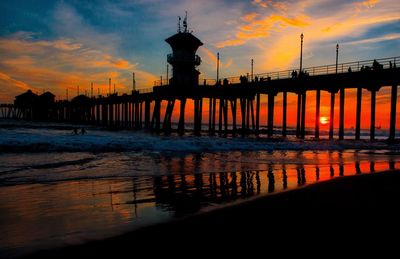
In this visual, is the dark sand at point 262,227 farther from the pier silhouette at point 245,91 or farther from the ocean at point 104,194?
the pier silhouette at point 245,91

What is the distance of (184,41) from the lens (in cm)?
4291

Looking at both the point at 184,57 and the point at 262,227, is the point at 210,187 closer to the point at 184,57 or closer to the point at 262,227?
the point at 262,227

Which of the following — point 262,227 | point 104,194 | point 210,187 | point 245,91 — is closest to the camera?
point 262,227

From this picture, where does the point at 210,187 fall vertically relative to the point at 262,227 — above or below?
below

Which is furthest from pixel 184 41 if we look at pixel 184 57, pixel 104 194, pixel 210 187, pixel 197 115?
pixel 104 194

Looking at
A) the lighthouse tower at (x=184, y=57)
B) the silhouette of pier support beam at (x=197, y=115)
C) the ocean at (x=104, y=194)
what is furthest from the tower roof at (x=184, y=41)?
the ocean at (x=104, y=194)

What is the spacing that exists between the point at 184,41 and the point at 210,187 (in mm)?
36492

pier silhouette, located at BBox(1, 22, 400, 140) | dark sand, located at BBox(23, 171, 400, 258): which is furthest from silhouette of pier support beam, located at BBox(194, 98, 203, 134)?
dark sand, located at BBox(23, 171, 400, 258)

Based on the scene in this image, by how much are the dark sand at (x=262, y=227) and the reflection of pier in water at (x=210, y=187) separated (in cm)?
82

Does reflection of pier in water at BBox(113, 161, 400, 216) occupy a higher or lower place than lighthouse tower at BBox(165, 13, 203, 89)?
lower

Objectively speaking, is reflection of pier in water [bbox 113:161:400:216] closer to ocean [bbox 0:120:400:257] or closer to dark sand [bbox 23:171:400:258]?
ocean [bbox 0:120:400:257]

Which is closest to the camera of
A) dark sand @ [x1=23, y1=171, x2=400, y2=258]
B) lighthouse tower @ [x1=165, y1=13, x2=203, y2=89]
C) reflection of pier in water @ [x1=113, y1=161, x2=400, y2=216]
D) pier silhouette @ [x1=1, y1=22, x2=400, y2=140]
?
dark sand @ [x1=23, y1=171, x2=400, y2=258]

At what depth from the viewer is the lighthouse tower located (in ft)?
139

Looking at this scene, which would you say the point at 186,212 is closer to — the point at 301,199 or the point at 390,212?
the point at 301,199
